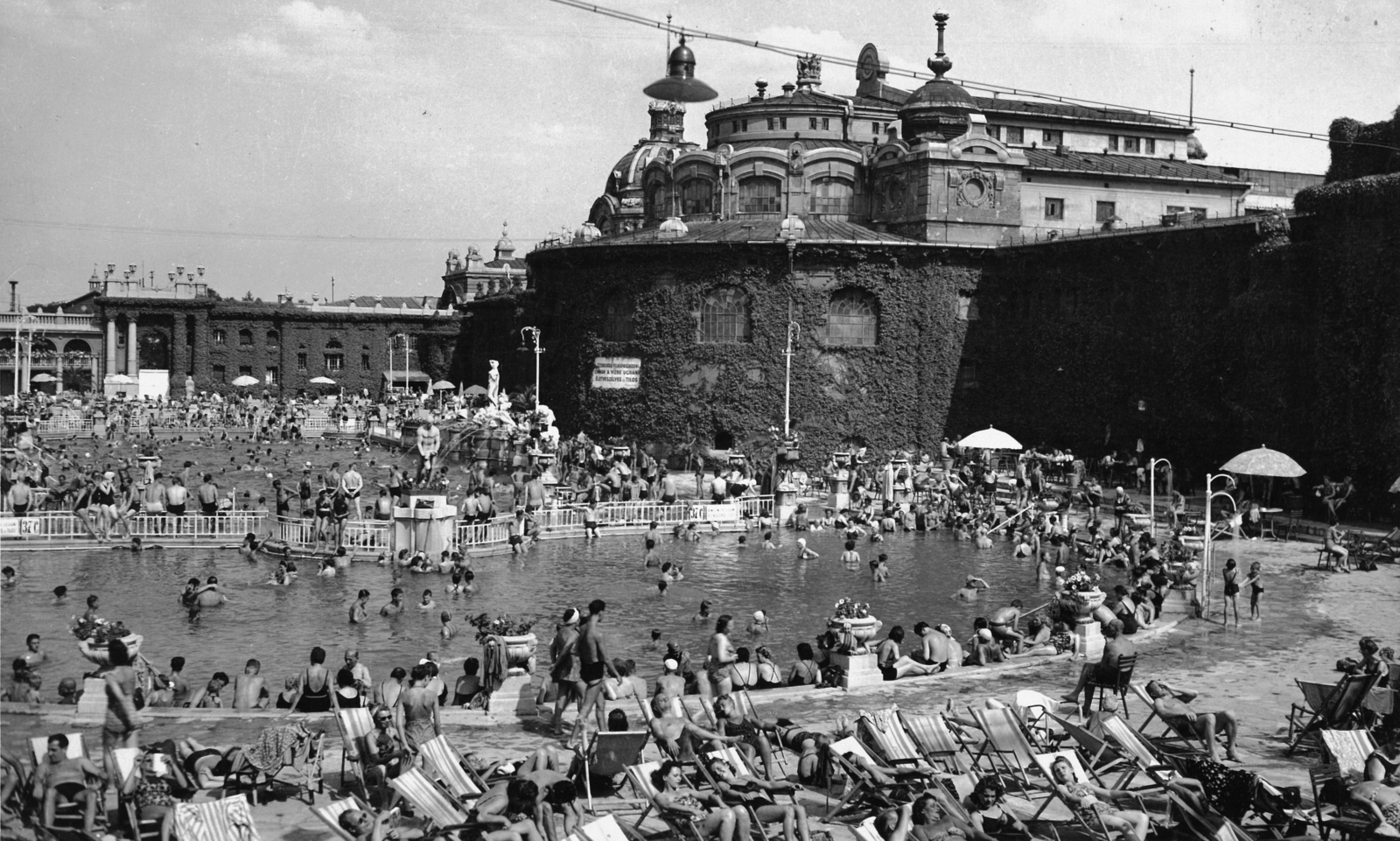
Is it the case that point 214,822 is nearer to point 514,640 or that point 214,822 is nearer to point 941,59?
point 514,640

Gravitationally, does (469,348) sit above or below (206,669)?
above

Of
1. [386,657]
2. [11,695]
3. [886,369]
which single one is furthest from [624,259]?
[11,695]

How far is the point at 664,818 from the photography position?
11289 mm

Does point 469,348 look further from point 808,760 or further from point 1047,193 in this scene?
point 808,760

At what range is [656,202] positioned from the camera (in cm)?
6706

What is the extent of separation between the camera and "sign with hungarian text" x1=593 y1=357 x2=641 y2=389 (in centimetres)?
5669

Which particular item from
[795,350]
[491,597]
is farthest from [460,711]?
[795,350]

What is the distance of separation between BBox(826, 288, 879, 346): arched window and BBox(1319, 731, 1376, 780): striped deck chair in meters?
42.1

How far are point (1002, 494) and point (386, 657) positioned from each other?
24304mm

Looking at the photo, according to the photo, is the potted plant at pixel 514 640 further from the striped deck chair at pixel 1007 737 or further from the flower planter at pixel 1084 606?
the flower planter at pixel 1084 606

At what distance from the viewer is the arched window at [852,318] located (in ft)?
180

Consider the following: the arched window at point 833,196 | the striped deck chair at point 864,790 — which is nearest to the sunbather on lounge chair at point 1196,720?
the striped deck chair at point 864,790

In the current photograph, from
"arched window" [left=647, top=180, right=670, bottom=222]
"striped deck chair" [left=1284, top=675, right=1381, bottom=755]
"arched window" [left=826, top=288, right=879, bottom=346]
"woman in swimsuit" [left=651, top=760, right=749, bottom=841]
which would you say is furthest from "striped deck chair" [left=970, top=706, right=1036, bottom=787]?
"arched window" [left=647, top=180, right=670, bottom=222]

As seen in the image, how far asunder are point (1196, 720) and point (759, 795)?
16.7ft
